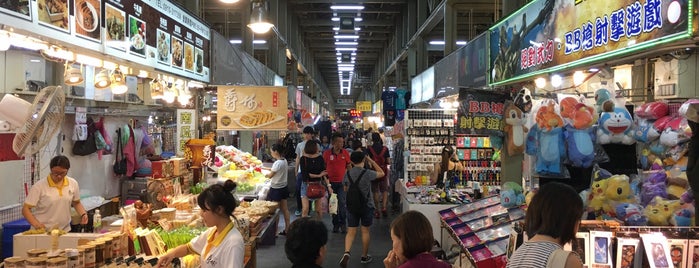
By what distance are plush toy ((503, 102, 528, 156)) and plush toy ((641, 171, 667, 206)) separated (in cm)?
145

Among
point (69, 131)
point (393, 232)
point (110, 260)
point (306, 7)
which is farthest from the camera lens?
point (306, 7)

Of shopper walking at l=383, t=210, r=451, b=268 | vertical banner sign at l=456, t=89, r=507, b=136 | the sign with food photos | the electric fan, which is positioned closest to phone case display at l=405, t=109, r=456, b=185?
the sign with food photos

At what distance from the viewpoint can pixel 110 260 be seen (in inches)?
172

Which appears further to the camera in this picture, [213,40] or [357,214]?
[213,40]

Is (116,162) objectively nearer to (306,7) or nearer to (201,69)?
(201,69)

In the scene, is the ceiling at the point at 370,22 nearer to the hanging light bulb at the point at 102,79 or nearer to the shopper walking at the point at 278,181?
the shopper walking at the point at 278,181

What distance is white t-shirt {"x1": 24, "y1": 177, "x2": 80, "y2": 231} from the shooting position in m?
6.07

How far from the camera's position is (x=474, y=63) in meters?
10.8

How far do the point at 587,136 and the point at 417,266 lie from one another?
93.2 inches

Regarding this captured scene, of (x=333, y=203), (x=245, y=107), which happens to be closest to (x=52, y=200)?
(x=245, y=107)

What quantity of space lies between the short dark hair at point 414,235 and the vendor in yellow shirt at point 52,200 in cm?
442

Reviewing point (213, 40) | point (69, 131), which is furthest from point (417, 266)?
point (213, 40)

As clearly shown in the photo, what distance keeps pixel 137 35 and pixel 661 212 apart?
242 inches

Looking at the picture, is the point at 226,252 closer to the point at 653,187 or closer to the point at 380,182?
the point at 653,187
